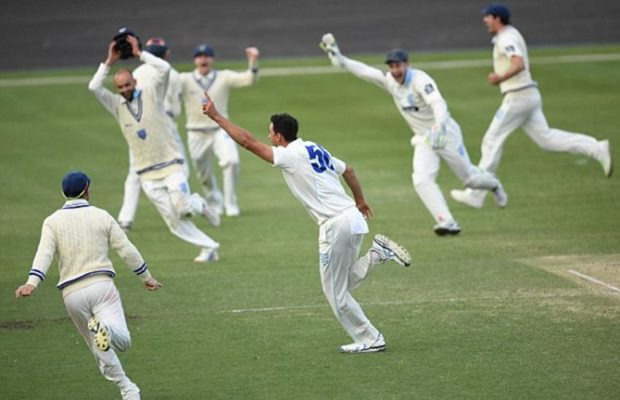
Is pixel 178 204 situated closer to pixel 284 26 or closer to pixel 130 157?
pixel 130 157

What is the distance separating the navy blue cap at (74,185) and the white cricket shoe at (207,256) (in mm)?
5969

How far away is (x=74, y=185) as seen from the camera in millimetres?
10000

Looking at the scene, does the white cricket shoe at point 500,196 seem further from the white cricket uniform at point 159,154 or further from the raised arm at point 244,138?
the raised arm at point 244,138

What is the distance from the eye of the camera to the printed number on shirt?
36.2 feet

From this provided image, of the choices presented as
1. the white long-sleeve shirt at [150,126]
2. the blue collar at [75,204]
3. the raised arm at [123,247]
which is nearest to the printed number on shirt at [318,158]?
the raised arm at [123,247]

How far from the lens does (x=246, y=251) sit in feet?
55.3

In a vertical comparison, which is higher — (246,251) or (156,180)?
(156,180)

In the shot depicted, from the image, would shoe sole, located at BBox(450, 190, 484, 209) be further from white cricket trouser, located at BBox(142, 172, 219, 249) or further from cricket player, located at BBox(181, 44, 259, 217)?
white cricket trouser, located at BBox(142, 172, 219, 249)

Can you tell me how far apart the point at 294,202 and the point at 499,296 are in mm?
7985

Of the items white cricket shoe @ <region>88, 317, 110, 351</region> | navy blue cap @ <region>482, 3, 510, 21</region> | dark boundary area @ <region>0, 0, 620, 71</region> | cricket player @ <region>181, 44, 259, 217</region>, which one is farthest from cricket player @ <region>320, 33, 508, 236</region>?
dark boundary area @ <region>0, 0, 620, 71</region>

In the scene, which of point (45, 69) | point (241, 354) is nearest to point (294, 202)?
point (241, 354)

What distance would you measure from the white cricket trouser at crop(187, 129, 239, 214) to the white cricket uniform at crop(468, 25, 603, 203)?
3962 millimetres

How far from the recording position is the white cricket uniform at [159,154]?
15391 millimetres

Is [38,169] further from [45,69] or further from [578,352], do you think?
[578,352]
